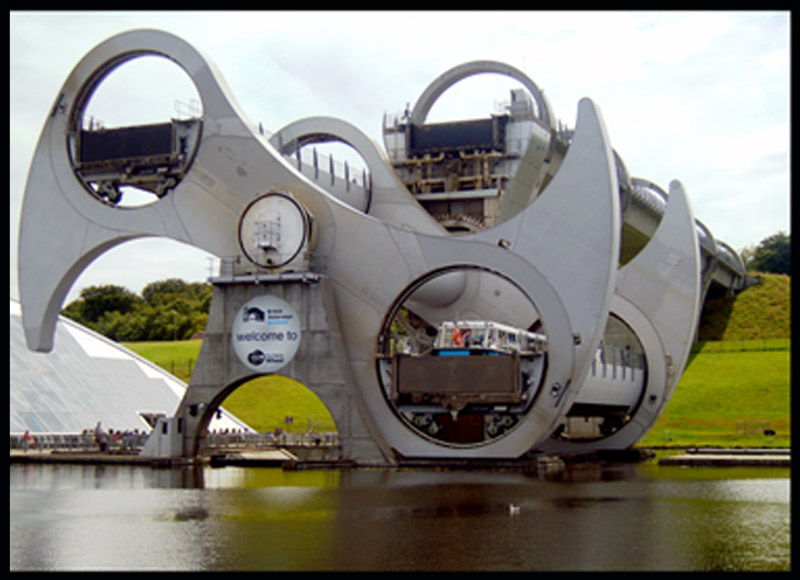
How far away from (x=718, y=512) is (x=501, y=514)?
4.70 metres

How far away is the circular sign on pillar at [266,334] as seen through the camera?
36.2 metres

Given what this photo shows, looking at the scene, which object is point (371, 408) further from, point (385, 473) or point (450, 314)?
point (450, 314)

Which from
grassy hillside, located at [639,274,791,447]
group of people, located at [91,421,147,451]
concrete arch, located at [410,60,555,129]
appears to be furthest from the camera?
concrete arch, located at [410,60,555,129]

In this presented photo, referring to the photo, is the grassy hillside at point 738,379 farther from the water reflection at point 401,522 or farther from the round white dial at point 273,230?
the round white dial at point 273,230

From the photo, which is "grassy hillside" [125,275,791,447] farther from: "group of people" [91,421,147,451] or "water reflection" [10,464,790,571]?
"water reflection" [10,464,790,571]

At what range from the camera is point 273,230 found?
3672 cm

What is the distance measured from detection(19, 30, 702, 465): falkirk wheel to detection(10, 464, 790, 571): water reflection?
11.5 feet

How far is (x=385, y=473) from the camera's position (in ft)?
107

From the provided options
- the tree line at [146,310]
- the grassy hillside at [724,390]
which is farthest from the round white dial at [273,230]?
the tree line at [146,310]

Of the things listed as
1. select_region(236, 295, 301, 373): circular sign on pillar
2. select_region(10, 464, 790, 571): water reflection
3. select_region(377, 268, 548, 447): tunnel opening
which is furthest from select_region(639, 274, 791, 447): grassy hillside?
select_region(236, 295, 301, 373): circular sign on pillar

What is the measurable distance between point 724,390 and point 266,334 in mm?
32867

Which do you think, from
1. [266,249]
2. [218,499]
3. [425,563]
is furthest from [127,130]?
[425,563]

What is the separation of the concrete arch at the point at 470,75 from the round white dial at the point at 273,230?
55.6 feet

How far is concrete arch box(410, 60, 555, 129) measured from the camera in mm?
51125
